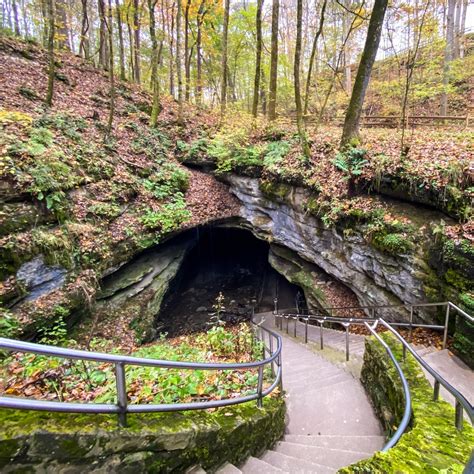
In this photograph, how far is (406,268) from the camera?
7.09m

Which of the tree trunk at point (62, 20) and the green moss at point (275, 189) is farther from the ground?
the tree trunk at point (62, 20)

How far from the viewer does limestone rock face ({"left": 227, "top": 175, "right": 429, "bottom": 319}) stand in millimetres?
7242

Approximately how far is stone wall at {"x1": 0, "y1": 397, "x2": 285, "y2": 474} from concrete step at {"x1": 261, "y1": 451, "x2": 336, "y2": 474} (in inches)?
14.9

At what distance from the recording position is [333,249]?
9469 millimetres

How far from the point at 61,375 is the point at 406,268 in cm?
746

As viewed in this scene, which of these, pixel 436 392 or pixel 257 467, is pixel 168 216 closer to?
pixel 257 467

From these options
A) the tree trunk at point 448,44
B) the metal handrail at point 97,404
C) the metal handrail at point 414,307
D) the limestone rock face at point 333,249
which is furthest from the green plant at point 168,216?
the tree trunk at point 448,44

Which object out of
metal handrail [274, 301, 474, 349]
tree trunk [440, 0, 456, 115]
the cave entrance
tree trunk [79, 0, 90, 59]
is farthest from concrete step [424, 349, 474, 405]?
tree trunk [79, 0, 90, 59]

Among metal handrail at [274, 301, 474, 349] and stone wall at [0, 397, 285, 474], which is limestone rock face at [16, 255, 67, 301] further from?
metal handrail at [274, 301, 474, 349]

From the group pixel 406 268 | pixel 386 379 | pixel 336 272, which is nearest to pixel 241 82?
pixel 336 272

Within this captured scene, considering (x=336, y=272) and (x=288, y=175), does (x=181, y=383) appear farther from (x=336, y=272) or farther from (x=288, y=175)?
(x=288, y=175)

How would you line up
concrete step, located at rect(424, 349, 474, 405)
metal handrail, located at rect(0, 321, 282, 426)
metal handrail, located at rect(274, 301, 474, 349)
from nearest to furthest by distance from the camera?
metal handrail, located at rect(0, 321, 282, 426) → concrete step, located at rect(424, 349, 474, 405) → metal handrail, located at rect(274, 301, 474, 349)

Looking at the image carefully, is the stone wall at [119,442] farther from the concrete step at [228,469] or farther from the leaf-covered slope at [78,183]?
the leaf-covered slope at [78,183]

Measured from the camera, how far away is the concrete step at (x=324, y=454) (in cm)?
304
